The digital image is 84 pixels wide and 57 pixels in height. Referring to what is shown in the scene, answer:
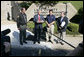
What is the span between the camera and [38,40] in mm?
10758

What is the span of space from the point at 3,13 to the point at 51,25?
972 cm

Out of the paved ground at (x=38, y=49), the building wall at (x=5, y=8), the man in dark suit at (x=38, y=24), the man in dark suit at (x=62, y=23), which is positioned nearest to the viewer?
the paved ground at (x=38, y=49)

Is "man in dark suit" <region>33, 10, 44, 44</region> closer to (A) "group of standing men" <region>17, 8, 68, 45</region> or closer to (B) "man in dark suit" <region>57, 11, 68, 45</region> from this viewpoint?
(A) "group of standing men" <region>17, 8, 68, 45</region>

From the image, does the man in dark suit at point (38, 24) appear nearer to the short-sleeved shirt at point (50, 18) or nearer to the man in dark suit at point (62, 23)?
the short-sleeved shirt at point (50, 18)

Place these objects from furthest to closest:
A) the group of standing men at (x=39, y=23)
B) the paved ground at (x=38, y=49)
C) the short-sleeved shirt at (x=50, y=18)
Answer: the short-sleeved shirt at (x=50, y=18), the group of standing men at (x=39, y=23), the paved ground at (x=38, y=49)

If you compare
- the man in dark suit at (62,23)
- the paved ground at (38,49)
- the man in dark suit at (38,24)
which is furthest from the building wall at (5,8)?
the man in dark suit at (62,23)

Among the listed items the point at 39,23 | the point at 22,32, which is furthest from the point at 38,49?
the point at 39,23

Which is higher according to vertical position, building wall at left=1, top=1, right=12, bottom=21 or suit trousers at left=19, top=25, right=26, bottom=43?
building wall at left=1, top=1, right=12, bottom=21

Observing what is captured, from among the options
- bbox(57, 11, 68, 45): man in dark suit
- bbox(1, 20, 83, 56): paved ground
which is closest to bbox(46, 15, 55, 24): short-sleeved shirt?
bbox(57, 11, 68, 45): man in dark suit

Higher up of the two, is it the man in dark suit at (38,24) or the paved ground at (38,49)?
the man in dark suit at (38,24)

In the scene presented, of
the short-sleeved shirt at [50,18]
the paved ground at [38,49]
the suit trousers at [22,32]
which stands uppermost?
the short-sleeved shirt at [50,18]

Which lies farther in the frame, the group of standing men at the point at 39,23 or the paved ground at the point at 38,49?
the group of standing men at the point at 39,23

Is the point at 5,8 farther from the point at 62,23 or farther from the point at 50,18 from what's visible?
the point at 62,23

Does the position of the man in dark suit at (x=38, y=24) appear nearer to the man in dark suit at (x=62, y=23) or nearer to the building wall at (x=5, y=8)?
the man in dark suit at (x=62, y=23)
